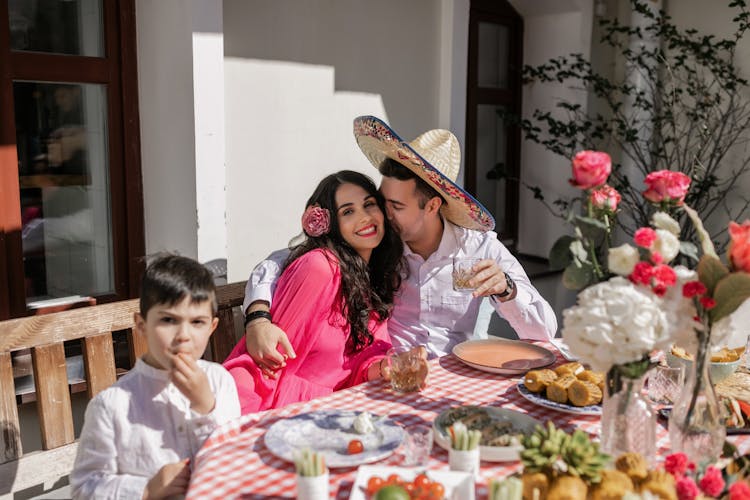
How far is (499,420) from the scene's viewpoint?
72.4 inches

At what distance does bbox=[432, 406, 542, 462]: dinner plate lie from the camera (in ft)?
5.38

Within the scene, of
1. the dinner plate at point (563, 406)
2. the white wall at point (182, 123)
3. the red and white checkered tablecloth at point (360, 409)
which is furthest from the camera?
the white wall at point (182, 123)

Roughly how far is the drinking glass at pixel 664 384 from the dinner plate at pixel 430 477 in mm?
779

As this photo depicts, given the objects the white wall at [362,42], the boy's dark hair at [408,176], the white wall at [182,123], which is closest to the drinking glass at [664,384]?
the boy's dark hair at [408,176]

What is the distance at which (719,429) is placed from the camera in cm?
163

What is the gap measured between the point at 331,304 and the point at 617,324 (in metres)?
1.33

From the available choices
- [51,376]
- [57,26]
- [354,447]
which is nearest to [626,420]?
[354,447]

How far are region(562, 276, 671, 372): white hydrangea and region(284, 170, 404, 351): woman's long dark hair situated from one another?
1.22 m

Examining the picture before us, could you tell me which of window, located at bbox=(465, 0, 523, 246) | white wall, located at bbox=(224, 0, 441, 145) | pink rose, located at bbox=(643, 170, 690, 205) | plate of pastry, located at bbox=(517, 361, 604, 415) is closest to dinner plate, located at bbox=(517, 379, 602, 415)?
plate of pastry, located at bbox=(517, 361, 604, 415)

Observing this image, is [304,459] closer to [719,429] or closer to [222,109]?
[719,429]

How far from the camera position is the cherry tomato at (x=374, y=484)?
1.45 meters

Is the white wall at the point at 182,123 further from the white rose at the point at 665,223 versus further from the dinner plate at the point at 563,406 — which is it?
the white rose at the point at 665,223

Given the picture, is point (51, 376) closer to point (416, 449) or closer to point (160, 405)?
point (160, 405)

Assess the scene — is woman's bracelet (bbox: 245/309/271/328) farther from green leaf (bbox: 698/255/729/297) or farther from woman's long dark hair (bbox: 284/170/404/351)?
green leaf (bbox: 698/255/729/297)
